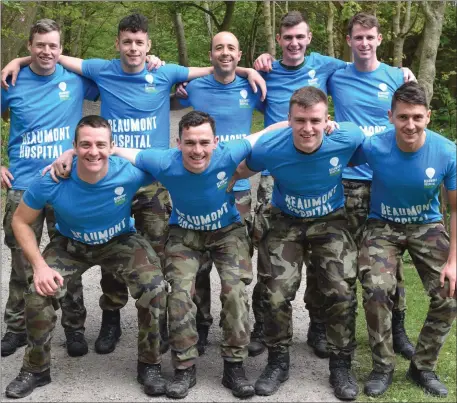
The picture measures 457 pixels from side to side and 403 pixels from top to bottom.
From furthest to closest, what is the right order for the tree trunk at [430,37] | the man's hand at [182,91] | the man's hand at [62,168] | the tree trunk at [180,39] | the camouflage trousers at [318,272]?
the tree trunk at [180,39]
the tree trunk at [430,37]
the man's hand at [182,91]
the man's hand at [62,168]
the camouflage trousers at [318,272]

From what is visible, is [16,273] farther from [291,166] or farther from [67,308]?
[291,166]

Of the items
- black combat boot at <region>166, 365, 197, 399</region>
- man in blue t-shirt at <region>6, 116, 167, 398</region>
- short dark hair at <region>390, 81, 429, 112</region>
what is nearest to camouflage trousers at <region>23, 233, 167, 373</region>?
man in blue t-shirt at <region>6, 116, 167, 398</region>

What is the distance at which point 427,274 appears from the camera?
596 cm

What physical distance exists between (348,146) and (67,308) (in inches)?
111

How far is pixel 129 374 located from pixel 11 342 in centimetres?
119

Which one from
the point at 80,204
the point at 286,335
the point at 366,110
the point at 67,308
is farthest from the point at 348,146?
the point at 67,308

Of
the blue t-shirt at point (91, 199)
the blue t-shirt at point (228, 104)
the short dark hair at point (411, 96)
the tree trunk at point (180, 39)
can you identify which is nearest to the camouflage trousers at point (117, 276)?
the blue t-shirt at point (91, 199)

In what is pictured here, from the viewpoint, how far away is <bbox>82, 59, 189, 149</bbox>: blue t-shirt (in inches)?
275

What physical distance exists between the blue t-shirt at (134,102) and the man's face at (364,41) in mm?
1710

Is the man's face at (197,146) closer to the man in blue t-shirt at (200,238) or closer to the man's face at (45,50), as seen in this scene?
the man in blue t-shirt at (200,238)

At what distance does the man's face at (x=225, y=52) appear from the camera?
690 cm

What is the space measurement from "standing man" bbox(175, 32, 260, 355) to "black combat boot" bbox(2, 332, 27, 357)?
5.16 ft

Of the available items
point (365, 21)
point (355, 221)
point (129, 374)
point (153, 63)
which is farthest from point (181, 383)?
point (365, 21)

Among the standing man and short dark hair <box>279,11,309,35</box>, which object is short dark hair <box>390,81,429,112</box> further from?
the standing man
